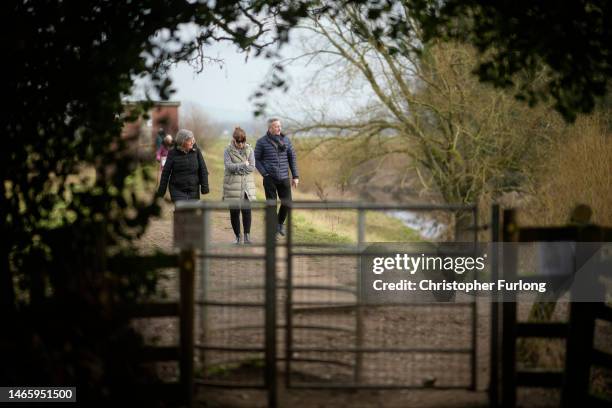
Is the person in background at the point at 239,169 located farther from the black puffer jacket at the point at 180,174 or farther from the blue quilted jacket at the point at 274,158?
the black puffer jacket at the point at 180,174

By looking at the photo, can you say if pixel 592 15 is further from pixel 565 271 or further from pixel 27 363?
pixel 27 363

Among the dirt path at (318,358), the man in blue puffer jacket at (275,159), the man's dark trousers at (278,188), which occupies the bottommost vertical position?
the dirt path at (318,358)

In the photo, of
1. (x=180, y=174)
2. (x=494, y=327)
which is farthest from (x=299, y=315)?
(x=180, y=174)

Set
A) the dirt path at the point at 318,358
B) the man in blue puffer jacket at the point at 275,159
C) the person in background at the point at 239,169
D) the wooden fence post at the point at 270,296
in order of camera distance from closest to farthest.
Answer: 1. the wooden fence post at the point at 270,296
2. the dirt path at the point at 318,358
3. the person in background at the point at 239,169
4. the man in blue puffer jacket at the point at 275,159

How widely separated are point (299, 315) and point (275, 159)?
839 centimetres

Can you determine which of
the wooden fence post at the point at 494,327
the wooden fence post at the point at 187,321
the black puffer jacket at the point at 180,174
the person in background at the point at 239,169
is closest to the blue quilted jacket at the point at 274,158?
the person in background at the point at 239,169

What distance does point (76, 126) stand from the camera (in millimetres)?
7547

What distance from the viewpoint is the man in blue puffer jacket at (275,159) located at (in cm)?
1638

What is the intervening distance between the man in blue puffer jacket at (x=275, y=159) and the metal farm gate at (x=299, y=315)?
25.3ft

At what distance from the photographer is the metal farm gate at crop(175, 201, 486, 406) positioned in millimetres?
7047

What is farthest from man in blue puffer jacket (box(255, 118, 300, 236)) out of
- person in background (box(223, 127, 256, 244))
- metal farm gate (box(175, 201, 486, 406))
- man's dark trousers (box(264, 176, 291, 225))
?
metal farm gate (box(175, 201, 486, 406))

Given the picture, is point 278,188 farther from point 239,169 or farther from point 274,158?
point 239,169

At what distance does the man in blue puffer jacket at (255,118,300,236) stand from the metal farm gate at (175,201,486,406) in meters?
7.71

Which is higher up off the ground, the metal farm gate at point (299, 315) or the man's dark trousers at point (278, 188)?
the man's dark trousers at point (278, 188)
